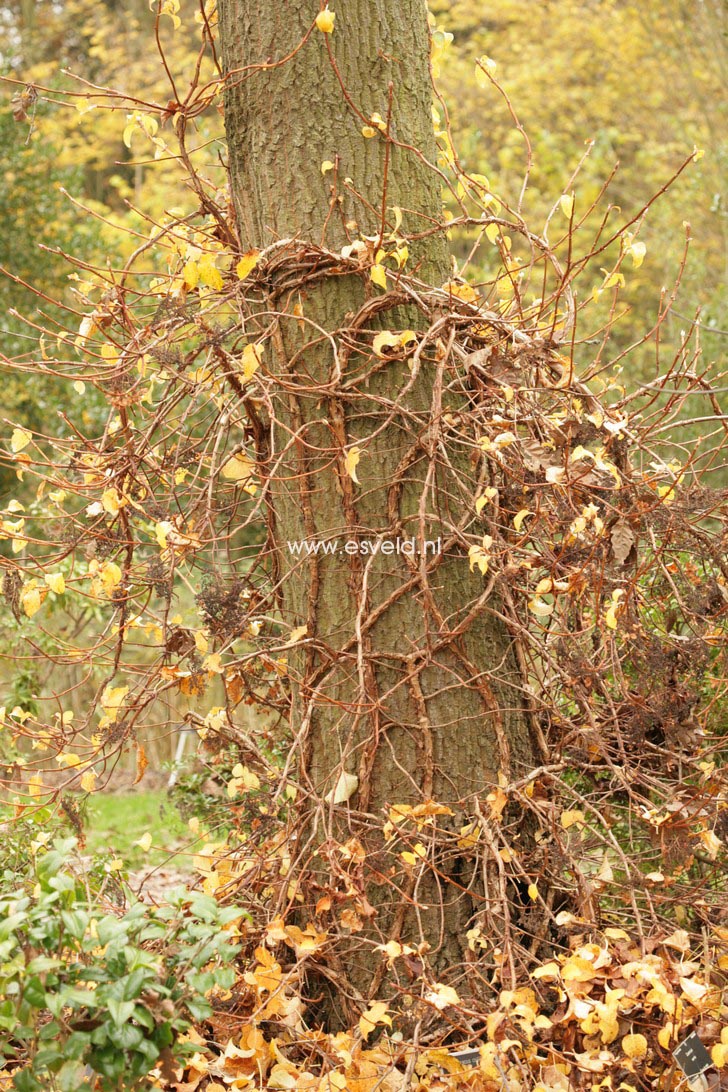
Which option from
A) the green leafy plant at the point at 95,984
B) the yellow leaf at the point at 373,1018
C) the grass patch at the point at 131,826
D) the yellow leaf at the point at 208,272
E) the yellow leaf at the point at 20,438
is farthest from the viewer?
the grass patch at the point at 131,826

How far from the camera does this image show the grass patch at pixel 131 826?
Answer: 5637 mm

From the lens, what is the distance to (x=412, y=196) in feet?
8.46

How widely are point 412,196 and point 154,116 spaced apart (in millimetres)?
714

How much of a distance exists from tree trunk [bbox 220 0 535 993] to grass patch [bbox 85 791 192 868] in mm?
2636

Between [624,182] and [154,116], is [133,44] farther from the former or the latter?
[154,116]

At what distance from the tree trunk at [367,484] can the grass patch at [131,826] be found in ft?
8.65

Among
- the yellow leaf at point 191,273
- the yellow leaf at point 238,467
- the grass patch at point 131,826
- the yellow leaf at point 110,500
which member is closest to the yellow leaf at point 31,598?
the yellow leaf at point 110,500

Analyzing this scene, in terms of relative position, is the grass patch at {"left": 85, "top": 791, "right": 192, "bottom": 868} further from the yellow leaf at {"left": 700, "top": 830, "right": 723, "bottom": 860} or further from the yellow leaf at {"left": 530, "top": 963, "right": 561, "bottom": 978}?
the yellow leaf at {"left": 700, "top": 830, "right": 723, "bottom": 860}

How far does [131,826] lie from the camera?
6684 mm

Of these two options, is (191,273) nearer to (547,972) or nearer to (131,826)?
(547,972)

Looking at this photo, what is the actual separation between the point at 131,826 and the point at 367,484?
4.85 metres

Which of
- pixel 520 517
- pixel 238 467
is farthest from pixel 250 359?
pixel 520 517

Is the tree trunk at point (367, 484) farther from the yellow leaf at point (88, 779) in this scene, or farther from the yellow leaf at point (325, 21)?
the yellow leaf at point (88, 779)

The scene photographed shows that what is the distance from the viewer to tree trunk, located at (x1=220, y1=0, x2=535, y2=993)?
245cm
